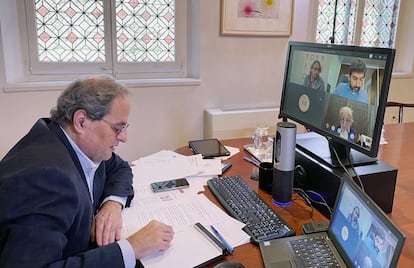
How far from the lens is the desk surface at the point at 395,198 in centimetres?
101

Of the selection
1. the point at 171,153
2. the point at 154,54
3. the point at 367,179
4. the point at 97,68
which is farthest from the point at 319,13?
the point at 367,179

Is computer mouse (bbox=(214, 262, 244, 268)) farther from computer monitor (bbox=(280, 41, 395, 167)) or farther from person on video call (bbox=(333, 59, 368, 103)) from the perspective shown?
person on video call (bbox=(333, 59, 368, 103))

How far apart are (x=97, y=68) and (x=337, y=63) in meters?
2.07

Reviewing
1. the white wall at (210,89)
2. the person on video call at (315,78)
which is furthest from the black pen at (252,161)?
the white wall at (210,89)

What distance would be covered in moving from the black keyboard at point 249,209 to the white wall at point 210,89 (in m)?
1.51

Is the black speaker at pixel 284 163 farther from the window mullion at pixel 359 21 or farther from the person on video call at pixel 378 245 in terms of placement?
the window mullion at pixel 359 21

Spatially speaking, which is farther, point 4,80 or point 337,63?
point 4,80

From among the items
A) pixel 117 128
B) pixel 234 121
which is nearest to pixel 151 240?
pixel 117 128

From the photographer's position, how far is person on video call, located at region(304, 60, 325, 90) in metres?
1.37

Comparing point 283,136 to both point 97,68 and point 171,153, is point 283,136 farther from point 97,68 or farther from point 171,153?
point 97,68

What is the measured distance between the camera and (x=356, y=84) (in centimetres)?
118

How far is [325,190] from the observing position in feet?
4.12

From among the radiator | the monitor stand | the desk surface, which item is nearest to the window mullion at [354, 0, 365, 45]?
the radiator

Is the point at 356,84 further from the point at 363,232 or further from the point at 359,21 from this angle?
the point at 359,21
